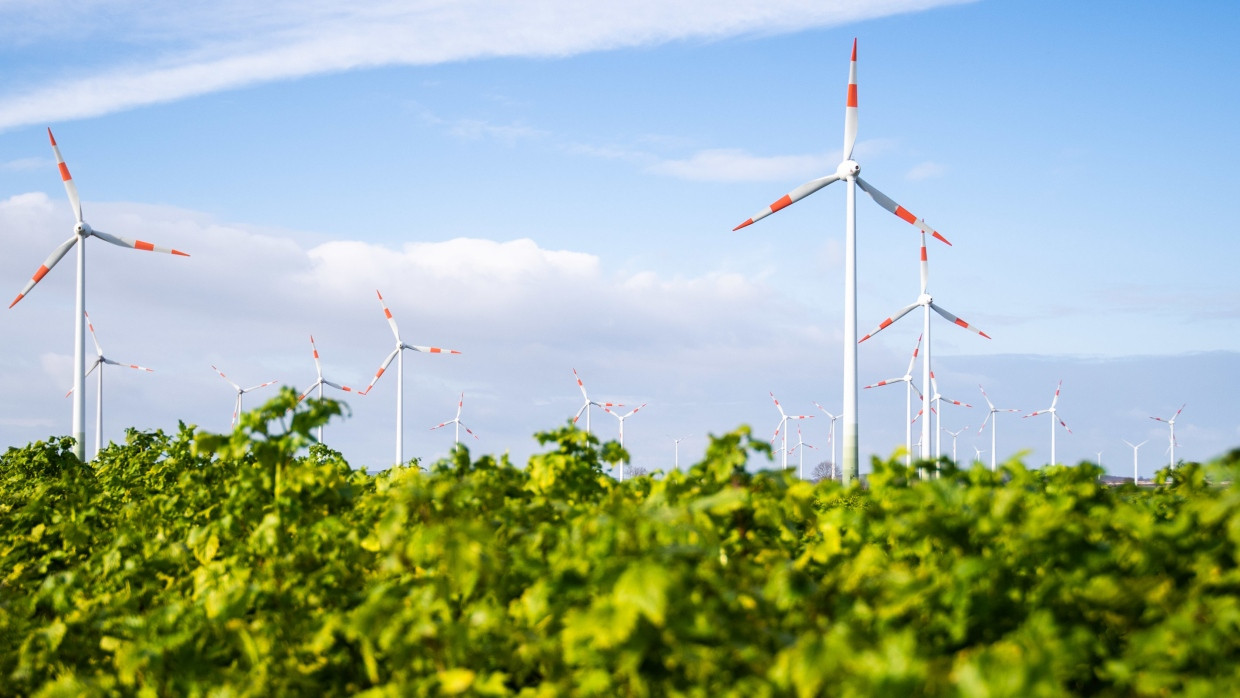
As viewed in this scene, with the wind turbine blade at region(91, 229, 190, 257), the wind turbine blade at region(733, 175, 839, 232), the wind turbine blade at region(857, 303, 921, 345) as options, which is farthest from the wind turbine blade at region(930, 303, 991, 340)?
the wind turbine blade at region(91, 229, 190, 257)

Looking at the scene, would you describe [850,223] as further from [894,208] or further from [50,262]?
[50,262]

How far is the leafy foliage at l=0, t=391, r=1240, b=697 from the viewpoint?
329 centimetres

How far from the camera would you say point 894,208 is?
35219 millimetres

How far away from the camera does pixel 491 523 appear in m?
4.96

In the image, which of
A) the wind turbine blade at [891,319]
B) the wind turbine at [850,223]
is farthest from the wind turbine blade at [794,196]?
the wind turbine blade at [891,319]

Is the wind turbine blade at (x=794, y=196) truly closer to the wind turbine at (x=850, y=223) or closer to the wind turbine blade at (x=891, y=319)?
the wind turbine at (x=850, y=223)

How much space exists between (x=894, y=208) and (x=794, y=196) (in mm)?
4024

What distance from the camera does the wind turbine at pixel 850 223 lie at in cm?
A: 3045

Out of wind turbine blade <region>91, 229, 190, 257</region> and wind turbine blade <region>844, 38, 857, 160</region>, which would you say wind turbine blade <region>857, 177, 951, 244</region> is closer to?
wind turbine blade <region>844, 38, 857, 160</region>

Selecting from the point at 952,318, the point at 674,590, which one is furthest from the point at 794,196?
the point at 674,590

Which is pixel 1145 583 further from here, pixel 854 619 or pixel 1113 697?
pixel 854 619

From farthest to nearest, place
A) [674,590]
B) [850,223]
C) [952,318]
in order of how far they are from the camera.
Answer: [952,318] → [850,223] → [674,590]

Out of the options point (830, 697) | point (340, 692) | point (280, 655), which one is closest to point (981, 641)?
point (830, 697)

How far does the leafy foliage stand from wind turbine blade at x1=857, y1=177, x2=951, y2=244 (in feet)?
96.3
